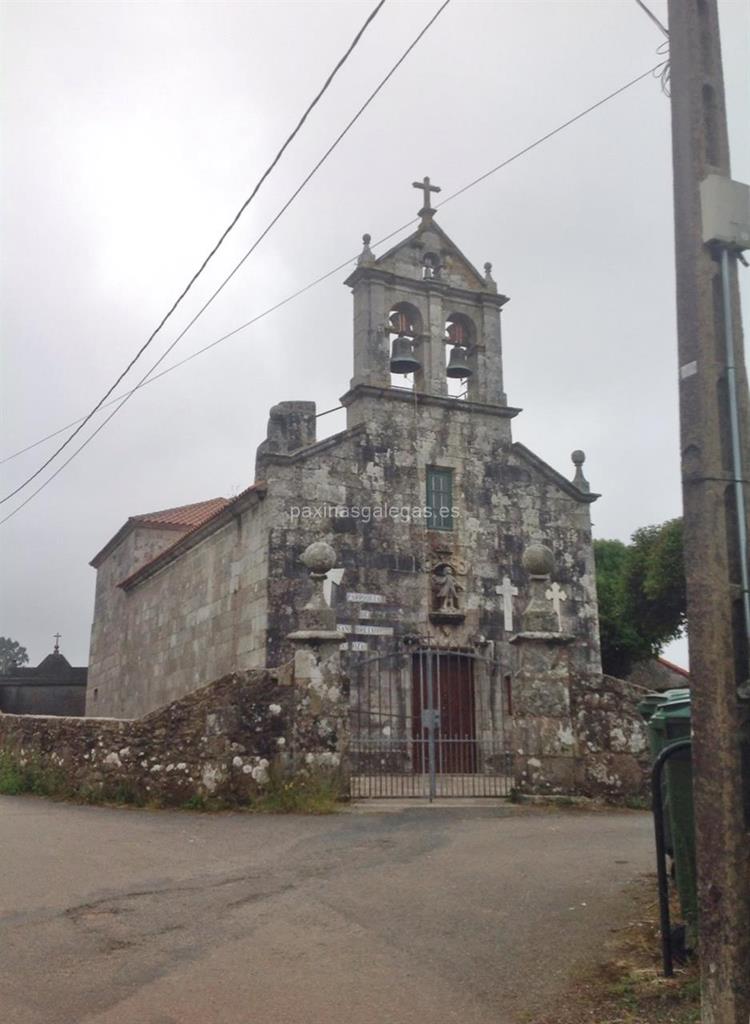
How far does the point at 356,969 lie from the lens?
4.54 meters

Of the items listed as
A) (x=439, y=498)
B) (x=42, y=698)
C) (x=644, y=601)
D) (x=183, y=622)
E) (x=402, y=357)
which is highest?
(x=402, y=357)

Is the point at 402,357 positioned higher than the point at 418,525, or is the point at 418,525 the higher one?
the point at 402,357

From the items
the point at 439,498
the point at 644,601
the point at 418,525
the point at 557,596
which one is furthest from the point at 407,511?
the point at 644,601

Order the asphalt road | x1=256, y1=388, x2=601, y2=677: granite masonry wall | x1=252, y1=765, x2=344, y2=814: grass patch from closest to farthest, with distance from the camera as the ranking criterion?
the asphalt road < x1=252, y1=765, x2=344, y2=814: grass patch < x1=256, y1=388, x2=601, y2=677: granite masonry wall

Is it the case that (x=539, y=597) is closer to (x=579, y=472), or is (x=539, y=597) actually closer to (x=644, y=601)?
(x=579, y=472)

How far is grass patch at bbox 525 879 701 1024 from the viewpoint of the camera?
386 cm

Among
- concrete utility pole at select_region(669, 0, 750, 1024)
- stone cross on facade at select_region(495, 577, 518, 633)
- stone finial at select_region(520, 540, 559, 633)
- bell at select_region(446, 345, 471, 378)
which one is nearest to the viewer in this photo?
concrete utility pole at select_region(669, 0, 750, 1024)

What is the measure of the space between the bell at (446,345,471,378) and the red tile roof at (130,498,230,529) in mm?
9872

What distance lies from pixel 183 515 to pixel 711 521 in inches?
919

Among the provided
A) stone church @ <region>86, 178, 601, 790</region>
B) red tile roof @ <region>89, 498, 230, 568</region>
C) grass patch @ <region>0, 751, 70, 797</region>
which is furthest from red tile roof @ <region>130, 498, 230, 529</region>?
grass patch @ <region>0, 751, 70, 797</region>

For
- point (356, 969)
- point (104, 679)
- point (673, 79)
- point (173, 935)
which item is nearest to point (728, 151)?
point (673, 79)

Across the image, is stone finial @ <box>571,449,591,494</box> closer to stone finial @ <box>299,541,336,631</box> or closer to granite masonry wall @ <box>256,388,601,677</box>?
granite masonry wall @ <box>256,388,601,677</box>

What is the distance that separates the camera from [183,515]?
26.2 meters

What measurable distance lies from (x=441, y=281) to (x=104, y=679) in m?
14.2
